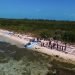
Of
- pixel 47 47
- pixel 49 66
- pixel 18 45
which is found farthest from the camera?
pixel 18 45

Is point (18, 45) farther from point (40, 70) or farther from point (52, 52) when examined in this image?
point (40, 70)

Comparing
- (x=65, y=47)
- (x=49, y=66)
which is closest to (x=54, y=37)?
(x=65, y=47)

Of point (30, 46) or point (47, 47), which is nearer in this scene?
point (47, 47)

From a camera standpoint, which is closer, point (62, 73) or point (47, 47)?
point (62, 73)

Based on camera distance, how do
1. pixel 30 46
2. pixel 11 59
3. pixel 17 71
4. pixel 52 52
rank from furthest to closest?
pixel 30 46, pixel 52 52, pixel 11 59, pixel 17 71

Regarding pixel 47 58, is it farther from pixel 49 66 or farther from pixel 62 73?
pixel 62 73

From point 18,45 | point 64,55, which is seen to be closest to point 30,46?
point 18,45

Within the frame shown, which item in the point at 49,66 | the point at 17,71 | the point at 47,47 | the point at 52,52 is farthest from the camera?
the point at 47,47

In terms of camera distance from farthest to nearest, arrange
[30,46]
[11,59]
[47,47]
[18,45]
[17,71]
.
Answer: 1. [18,45]
2. [30,46]
3. [47,47]
4. [11,59]
5. [17,71]
